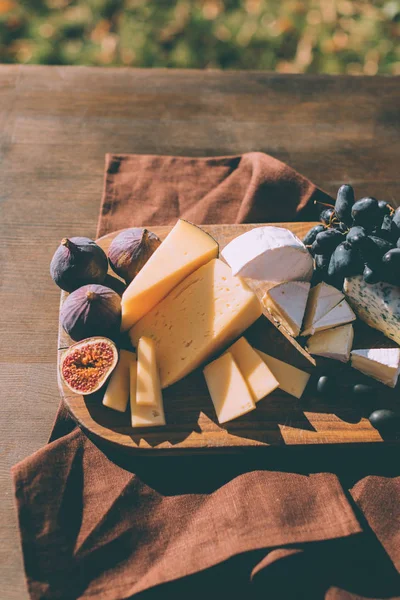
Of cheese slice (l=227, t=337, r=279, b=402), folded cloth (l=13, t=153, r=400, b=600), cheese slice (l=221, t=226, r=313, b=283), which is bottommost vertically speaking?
folded cloth (l=13, t=153, r=400, b=600)

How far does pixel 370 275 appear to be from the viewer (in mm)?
1521

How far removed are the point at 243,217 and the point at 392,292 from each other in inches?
25.3

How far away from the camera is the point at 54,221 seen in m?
1.98

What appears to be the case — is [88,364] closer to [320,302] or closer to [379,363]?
[320,302]

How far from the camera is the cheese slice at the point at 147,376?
4.79 ft

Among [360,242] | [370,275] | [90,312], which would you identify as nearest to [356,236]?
[360,242]

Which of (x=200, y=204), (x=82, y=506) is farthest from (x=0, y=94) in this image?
(x=82, y=506)

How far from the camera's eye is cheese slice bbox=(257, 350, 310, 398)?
5.14 feet

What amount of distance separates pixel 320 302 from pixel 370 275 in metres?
0.18

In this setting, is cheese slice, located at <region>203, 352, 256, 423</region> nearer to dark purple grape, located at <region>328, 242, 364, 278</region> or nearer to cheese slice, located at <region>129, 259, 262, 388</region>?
cheese slice, located at <region>129, 259, 262, 388</region>

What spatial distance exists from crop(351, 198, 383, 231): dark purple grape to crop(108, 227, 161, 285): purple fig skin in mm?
613

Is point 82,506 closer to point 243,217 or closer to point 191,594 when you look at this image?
point 191,594

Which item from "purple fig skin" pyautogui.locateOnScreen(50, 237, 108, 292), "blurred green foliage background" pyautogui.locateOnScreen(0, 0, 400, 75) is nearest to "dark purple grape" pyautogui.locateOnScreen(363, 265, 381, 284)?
"purple fig skin" pyautogui.locateOnScreen(50, 237, 108, 292)

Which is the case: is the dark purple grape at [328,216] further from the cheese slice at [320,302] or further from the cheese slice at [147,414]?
the cheese slice at [147,414]
